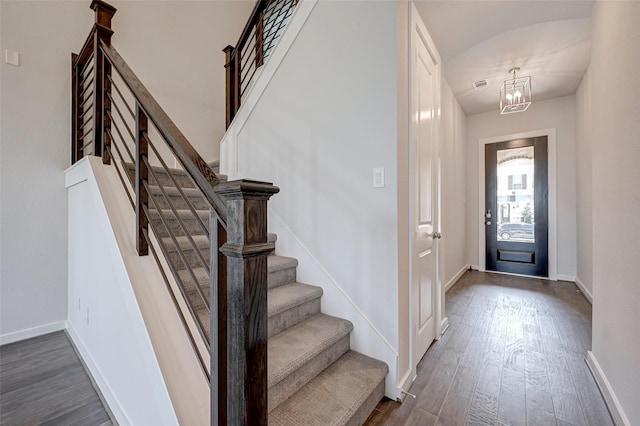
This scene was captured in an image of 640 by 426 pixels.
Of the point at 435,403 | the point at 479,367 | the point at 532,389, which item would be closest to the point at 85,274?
the point at 435,403

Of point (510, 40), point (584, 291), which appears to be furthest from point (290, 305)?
point (584, 291)

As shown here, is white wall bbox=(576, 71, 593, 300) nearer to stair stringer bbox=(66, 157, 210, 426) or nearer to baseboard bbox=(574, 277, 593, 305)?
baseboard bbox=(574, 277, 593, 305)

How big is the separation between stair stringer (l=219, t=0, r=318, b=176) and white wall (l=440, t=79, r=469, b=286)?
2166 millimetres

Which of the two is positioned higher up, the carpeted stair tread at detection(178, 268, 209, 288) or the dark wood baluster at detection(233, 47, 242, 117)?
the dark wood baluster at detection(233, 47, 242, 117)

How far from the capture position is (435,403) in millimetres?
1570

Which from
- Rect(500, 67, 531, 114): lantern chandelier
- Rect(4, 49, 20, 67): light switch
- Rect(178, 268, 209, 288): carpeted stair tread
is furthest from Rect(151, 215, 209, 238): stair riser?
Rect(500, 67, 531, 114): lantern chandelier

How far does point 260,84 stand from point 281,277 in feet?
5.47

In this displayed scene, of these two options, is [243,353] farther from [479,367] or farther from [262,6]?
[262,6]

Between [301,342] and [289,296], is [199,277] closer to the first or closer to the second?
[289,296]

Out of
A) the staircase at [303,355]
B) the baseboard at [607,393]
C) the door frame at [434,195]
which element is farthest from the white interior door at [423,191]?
the baseboard at [607,393]

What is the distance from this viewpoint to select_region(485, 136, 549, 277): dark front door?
14.4 feet

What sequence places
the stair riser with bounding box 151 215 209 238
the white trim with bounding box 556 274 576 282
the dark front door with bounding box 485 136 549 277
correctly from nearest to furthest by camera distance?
the stair riser with bounding box 151 215 209 238, the white trim with bounding box 556 274 576 282, the dark front door with bounding box 485 136 549 277

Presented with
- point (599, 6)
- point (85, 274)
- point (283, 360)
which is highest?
point (599, 6)

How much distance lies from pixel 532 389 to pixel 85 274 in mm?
3061
